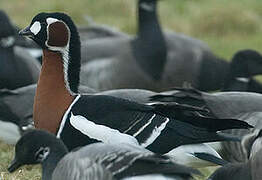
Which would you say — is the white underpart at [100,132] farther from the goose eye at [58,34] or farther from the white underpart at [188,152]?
the goose eye at [58,34]

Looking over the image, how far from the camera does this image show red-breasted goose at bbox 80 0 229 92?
13.2m

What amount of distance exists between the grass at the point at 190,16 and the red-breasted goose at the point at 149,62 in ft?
7.05

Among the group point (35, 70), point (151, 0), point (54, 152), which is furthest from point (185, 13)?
point (54, 152)

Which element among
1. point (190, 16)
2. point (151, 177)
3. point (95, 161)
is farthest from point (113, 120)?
point (190, 16)

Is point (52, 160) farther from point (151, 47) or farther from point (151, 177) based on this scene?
point (151, 47)

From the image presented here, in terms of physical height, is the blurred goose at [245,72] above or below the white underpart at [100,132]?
below

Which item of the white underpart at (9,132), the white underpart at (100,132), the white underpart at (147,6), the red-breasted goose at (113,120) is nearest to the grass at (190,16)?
the white underpart at (147,6)

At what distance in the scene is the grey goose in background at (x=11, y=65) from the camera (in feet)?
36.6

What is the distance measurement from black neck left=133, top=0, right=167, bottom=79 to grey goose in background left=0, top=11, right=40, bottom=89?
209 centimetres

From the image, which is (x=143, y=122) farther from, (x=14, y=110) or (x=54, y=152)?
(x=14, y=110)

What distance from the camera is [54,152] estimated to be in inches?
232

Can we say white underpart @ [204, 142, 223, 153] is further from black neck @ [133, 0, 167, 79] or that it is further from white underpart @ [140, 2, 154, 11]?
white underpart @ [140, 2, 154, 11]

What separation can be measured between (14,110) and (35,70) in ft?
Answer: 7.66

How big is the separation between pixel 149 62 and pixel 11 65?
262 cm
